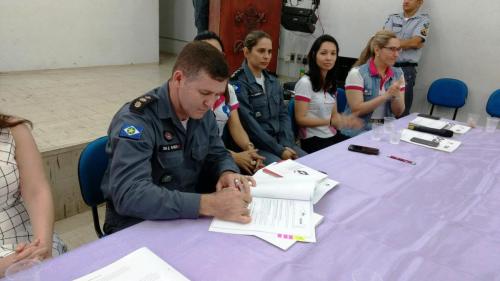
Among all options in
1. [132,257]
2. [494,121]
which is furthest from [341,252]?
[494,121]

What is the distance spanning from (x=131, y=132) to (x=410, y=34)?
3.74 m

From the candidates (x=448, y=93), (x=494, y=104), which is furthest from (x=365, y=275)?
(x=448, y=93)

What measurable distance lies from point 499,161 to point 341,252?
4.38 feet

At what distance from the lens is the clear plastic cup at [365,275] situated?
0.96m

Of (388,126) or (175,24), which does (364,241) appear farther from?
(175,24)

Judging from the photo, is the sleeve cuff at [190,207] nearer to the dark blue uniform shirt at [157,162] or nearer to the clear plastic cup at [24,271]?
the dark blue uniform shirt at [157,162]

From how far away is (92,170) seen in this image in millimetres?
1503

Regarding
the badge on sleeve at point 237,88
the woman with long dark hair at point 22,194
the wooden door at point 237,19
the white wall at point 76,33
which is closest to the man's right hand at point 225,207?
the woman with long dark hair at point 22,194

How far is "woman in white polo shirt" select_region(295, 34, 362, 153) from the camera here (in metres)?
2.56

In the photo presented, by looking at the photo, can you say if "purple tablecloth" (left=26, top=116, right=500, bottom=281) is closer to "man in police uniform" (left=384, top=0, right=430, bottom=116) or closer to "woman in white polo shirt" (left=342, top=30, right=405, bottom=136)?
"woman in white polo shirt" (left=342, top=30, right=405, bottom=136)

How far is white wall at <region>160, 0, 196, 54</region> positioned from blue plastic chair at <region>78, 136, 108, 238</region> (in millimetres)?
5309

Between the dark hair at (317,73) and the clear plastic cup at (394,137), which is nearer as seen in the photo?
the clear plastic cup at (394,137)

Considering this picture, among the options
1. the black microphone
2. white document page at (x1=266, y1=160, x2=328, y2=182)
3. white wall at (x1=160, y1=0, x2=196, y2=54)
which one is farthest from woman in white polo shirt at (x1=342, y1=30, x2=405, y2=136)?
white wall at (x1=160, y1=0, x2=196, y2=54)

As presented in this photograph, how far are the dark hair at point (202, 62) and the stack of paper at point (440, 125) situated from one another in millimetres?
1606
